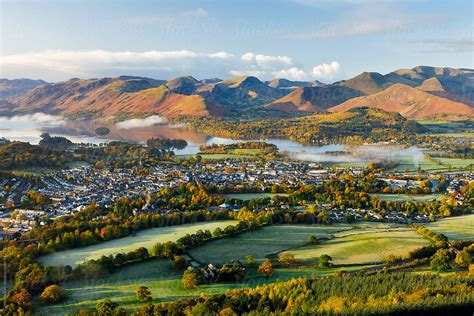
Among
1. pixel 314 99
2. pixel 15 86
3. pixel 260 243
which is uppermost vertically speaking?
pixel 15 86

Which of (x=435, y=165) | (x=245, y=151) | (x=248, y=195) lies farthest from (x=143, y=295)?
(x=245, y=151)

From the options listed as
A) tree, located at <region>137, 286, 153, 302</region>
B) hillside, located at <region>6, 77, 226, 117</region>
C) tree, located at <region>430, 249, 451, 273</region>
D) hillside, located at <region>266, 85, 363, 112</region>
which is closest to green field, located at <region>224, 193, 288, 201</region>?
tree, located at <region>430, 249, 451, 273</region>

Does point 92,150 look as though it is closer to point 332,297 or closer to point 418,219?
point 418,219

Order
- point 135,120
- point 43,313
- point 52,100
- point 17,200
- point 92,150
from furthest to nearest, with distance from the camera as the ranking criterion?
point 52,100 < point 135,120 < point 92,150 < point 17,200 < point 43,313

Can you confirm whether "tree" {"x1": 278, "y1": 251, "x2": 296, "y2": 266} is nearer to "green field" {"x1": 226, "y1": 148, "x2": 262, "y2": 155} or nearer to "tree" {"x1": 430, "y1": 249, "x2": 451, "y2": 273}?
"tree" {"x1": 430, "y1": 249, "x2": 451, "y2": 273}

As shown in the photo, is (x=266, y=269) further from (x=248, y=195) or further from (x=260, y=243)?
(x=248, y=195)

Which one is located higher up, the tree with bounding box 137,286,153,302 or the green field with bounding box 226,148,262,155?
the green field with bounding box 226,148,262,155

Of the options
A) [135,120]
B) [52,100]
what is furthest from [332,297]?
[52,100]
